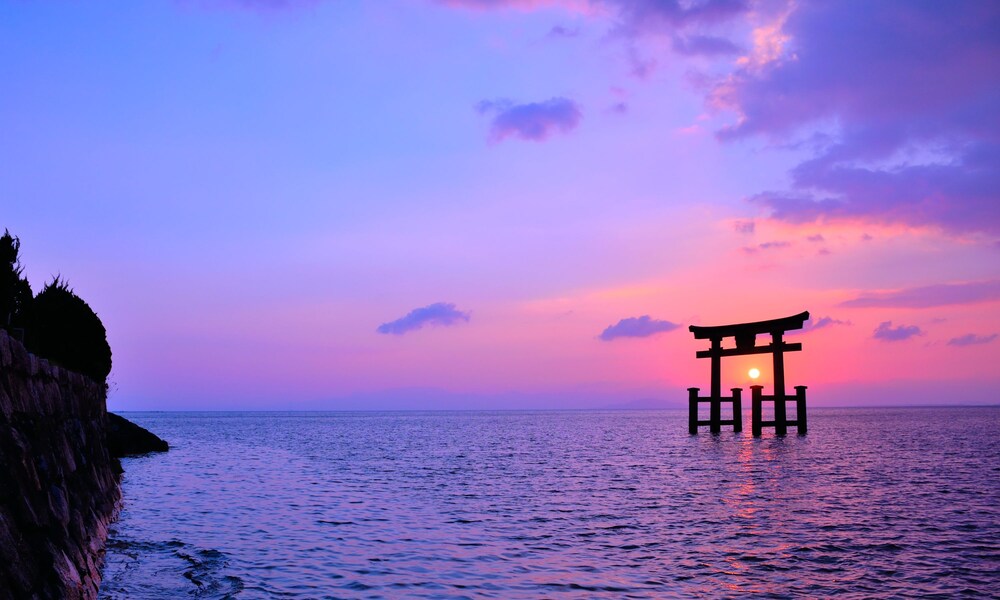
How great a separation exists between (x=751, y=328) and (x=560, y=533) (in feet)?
104

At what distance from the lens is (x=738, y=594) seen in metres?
11.6

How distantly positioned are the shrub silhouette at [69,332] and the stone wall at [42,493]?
316 inches

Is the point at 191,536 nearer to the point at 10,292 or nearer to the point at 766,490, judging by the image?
the point at 10,292

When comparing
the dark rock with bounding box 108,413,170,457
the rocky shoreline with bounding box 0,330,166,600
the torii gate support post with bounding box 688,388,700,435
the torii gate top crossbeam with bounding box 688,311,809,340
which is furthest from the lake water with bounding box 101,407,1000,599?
the torii gate support post with bounding box 688,388,700,435

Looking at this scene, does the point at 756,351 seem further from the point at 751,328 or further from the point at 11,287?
the point at 11,287

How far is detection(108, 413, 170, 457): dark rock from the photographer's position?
40.1m

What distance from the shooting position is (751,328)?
45.3 metres

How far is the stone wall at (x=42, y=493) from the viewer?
772 centimetres

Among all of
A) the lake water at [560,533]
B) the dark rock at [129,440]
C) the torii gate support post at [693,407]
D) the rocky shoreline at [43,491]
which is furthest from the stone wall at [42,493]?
the torii gate support post at [693,407]

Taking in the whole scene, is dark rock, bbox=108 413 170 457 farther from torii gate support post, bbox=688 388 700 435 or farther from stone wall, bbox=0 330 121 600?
torii gate support post, bbox=688 388 700 435

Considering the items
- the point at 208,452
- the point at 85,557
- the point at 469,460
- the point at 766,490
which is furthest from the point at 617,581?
the point at 208,452

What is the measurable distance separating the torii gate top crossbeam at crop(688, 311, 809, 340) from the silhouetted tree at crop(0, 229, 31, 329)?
121 ft

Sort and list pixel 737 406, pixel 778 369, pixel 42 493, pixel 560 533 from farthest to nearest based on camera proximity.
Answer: pixel 737 406 < pixel 778 369 < pixel 560 533 < pixel 42 493

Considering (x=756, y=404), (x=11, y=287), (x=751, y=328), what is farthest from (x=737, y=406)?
(x=11, y=287)
